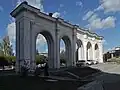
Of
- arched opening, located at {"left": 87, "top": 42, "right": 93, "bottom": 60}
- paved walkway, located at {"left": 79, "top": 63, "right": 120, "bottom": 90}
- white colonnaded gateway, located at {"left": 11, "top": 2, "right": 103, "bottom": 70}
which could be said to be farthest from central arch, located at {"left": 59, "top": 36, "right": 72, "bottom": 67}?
paved walkway, located at {"left": 79, "top": 63, "right": 120, "bottom": 90}

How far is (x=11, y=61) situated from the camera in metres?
57.3

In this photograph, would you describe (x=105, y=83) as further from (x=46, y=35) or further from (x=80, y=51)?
(x=80, y=51)

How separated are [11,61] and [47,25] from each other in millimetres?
19411

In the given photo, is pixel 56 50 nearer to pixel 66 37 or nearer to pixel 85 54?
pixel 66 37

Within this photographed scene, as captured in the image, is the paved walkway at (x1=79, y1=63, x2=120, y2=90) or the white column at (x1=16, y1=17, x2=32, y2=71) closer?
the paved walkway at (x1=79, y1=63, x2=120, y2=90)

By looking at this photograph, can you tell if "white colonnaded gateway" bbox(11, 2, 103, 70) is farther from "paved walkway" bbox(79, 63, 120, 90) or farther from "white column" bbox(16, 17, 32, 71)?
"paved walkway" bbox(79, 63, 120, 90)

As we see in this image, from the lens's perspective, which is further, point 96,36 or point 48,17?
point 96,36

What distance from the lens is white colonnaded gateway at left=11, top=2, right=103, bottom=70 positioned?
36.6 metres

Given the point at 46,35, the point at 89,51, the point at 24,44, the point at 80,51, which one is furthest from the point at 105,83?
the point at 89,51

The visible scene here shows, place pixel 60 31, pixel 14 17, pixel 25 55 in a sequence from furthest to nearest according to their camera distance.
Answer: pixel 60 31 → pixel 14 17 → pixel 25 55

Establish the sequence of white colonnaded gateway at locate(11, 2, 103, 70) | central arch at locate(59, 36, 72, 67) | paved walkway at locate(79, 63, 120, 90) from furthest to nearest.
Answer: central arch at locate(59, 36, 72, 67) < white colonnaded gateway at locate(11, 2, 103, 70) < paved walkway at locate(79, 63, 120, 90)

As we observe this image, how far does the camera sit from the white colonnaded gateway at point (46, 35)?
36625 mm

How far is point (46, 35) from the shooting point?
44.9 meters

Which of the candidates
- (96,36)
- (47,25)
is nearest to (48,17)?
(47,25)
